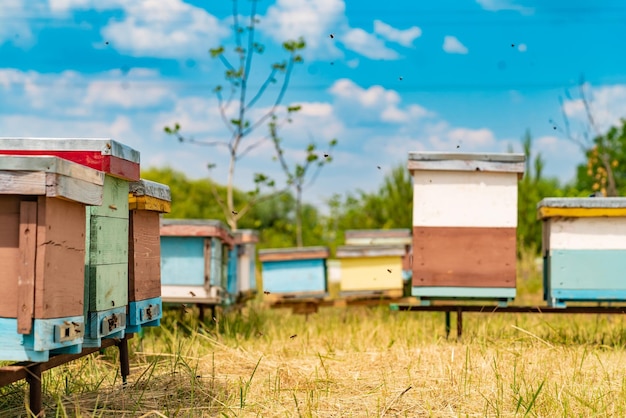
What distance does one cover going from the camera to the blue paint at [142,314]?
4.66 meters

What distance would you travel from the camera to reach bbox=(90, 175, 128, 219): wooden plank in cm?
411

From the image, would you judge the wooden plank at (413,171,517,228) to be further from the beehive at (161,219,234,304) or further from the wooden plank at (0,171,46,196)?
the wooden plank at (0,171,46,196)

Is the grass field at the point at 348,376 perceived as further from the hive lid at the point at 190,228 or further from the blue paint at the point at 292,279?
the blue paint at the point at 292,279

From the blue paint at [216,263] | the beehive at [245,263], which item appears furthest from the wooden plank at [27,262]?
the beehive at [245,263]

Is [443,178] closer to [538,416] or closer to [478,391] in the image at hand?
[478,391]

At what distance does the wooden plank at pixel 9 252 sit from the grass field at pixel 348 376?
29.6 inches

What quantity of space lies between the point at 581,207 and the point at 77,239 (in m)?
4.66

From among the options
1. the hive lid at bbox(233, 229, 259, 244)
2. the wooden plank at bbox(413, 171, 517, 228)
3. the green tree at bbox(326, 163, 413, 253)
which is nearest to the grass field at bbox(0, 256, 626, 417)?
the wooden plank at bbox(413, 171, 517, 228)

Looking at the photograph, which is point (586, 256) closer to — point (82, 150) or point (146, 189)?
point (146, 189)

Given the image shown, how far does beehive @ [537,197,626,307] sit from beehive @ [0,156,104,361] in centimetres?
463

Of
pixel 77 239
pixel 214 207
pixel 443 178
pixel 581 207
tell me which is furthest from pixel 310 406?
pixel 214 207

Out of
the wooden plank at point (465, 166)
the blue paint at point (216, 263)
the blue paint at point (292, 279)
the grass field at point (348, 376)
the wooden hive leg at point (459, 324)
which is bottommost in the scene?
the grass field at point (348, 376)

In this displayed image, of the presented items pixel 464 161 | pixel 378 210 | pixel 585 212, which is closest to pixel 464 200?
pixel 464 161

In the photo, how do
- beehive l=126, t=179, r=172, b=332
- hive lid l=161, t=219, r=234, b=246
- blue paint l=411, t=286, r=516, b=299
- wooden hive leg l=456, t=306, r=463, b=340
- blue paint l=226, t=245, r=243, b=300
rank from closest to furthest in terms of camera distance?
1. beehive l=126, t=179, r=172, b=332
2. blue paint l=411, t=286, r=516, b=299
3. wooden hive leg l=456, t=306, r=463, b=340
4. hive lid l=161, t=219, r=234, b=246
5. blue paint l=226, t=245, r=243, b=300
